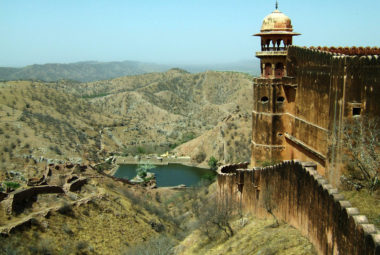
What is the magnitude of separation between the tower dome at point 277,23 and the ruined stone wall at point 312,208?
329 inches

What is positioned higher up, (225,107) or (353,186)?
(353,186)

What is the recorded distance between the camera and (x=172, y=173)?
57.9m

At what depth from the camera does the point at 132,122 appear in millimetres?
88500

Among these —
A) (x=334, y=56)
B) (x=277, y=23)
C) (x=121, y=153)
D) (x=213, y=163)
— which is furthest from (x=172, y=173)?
(x=334, y=56)

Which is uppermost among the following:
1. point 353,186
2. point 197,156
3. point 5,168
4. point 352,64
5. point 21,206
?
point 352,64

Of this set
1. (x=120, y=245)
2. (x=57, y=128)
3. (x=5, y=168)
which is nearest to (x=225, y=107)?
(x=57, y=128)

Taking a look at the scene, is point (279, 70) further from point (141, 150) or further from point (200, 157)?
point (141, 150)

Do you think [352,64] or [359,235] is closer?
[359,235]

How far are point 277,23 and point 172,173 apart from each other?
38466mm

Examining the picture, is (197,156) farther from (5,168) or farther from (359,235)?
(359,235)

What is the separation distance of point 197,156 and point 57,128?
72.0 ft

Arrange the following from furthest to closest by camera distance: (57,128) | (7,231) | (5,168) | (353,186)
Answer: (57,128), (5,168), (7,231), (353,186)

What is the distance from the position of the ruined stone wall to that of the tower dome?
836 centimetres

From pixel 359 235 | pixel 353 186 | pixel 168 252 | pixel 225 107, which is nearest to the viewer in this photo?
pixel 359 235
